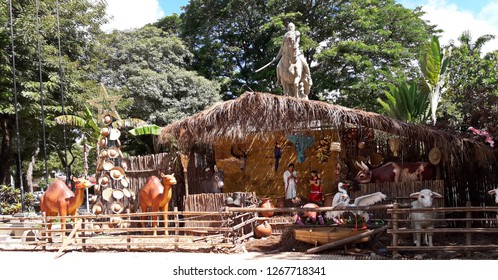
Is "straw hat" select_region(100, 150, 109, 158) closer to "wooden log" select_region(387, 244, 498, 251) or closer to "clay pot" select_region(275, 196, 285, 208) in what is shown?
"clay pot" select_region(275, 196, 285, 208)

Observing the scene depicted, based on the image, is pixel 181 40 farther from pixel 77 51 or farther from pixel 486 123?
pixel 486 123

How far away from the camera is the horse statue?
14231 millimetres

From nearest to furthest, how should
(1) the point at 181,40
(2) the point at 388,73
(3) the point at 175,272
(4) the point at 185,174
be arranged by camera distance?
(3) the point at 175,272 < (4) the point at 185,174 < (2) the point at 388,73 < (1) the point at 181,40

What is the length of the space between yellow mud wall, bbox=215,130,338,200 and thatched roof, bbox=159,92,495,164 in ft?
6.73

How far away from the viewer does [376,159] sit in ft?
44.7

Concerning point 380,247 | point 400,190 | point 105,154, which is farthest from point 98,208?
point 400,190

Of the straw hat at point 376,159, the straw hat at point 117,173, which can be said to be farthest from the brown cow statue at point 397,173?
the straw hat at point 117,173

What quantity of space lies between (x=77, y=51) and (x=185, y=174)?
39.0 ft

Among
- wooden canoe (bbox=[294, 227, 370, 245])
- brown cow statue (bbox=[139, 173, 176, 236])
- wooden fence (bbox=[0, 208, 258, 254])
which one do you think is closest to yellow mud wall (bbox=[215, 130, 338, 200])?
brown cow statue (bbox=[139, 173, 176, 236])

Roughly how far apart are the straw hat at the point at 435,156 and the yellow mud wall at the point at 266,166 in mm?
3276

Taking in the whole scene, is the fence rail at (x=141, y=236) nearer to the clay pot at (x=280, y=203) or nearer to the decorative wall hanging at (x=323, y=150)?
the clay pot at (x=280, y=203)

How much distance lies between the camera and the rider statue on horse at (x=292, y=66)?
14.2 m

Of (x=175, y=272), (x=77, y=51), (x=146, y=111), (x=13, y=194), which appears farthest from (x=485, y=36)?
(x=13, y=194)

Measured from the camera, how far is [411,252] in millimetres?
9195
